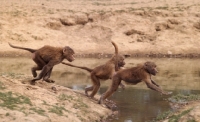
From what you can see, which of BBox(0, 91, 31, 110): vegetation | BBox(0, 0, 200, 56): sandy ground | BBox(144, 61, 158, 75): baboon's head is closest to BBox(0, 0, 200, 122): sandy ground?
BBox(0, 0, 200, 56): sandy ground

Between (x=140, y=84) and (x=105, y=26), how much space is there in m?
15.7

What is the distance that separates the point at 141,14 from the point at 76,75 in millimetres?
14494

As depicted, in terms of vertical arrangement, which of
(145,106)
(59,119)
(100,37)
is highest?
(59,119)

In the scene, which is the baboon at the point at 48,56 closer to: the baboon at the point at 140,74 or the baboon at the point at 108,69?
the baboon at the point at 108,69

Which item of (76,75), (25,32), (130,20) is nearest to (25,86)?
(76,75)

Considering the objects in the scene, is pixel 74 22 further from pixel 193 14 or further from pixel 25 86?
pixel 25 86

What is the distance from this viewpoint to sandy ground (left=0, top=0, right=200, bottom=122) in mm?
29297

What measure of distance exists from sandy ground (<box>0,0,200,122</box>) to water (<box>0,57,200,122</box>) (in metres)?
2.97

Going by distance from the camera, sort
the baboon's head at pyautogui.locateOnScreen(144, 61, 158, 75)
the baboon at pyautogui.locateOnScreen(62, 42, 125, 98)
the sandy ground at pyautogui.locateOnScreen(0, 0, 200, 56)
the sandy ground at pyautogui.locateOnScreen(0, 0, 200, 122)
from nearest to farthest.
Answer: the baboon's head at pyautogui.locateOnScreen(144, 61, 158, 75), the baboon at pyautogui.locateOnScreen(62, 42, 125, 98), the sandy ground at pyautogui.locateOnScreen(0, 0, 200, 122), the sandy ground at pyautogui.locateOnScreen(0, 0, 200, 56)

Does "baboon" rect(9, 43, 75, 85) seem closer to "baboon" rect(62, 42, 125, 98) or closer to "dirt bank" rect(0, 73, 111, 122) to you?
"dirt bank" rect(0, 73, 111, 122)

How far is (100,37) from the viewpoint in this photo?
103 feet

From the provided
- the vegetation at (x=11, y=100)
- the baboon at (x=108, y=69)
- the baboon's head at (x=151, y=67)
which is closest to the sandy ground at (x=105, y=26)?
the baboon at (x=108, y=69)

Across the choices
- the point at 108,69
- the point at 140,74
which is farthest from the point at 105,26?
the point at 140,74

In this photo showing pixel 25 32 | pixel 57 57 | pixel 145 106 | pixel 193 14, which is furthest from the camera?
pixel 193 14
